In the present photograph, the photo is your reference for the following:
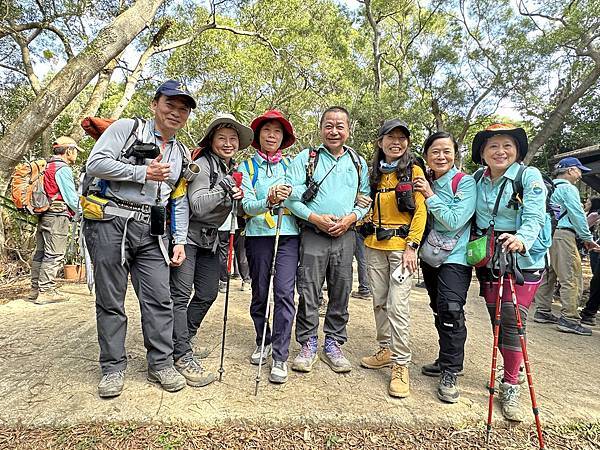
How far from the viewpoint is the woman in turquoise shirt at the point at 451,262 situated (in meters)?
3.23

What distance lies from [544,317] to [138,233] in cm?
592

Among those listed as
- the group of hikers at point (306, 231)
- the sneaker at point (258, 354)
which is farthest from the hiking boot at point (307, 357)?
the sneaker at point (258, 354)

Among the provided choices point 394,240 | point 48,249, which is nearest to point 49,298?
point 48,249

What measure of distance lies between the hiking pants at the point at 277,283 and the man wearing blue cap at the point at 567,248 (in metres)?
4.17

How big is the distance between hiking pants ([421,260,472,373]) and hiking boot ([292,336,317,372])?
44.4 inches

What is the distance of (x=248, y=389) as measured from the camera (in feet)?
10.5

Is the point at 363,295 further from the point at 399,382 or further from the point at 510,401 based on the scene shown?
the point at 510,401

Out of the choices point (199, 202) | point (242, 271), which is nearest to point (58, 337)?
point (199, 202)

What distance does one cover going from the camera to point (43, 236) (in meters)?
5.88

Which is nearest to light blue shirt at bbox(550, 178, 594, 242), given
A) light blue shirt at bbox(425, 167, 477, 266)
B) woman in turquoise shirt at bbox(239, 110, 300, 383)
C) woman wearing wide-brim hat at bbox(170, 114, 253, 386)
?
light blue shirt at bbox(425, 167, 477, 266)

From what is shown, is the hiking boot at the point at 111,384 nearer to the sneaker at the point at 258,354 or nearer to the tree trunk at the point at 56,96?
the sneaker at the point at 258,354

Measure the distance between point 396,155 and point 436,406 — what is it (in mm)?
2106

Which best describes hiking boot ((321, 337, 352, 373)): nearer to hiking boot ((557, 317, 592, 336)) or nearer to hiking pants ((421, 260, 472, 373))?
hiking pants ((421, 260, 472, 373))

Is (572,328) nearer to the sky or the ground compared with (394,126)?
nearer to the ground
